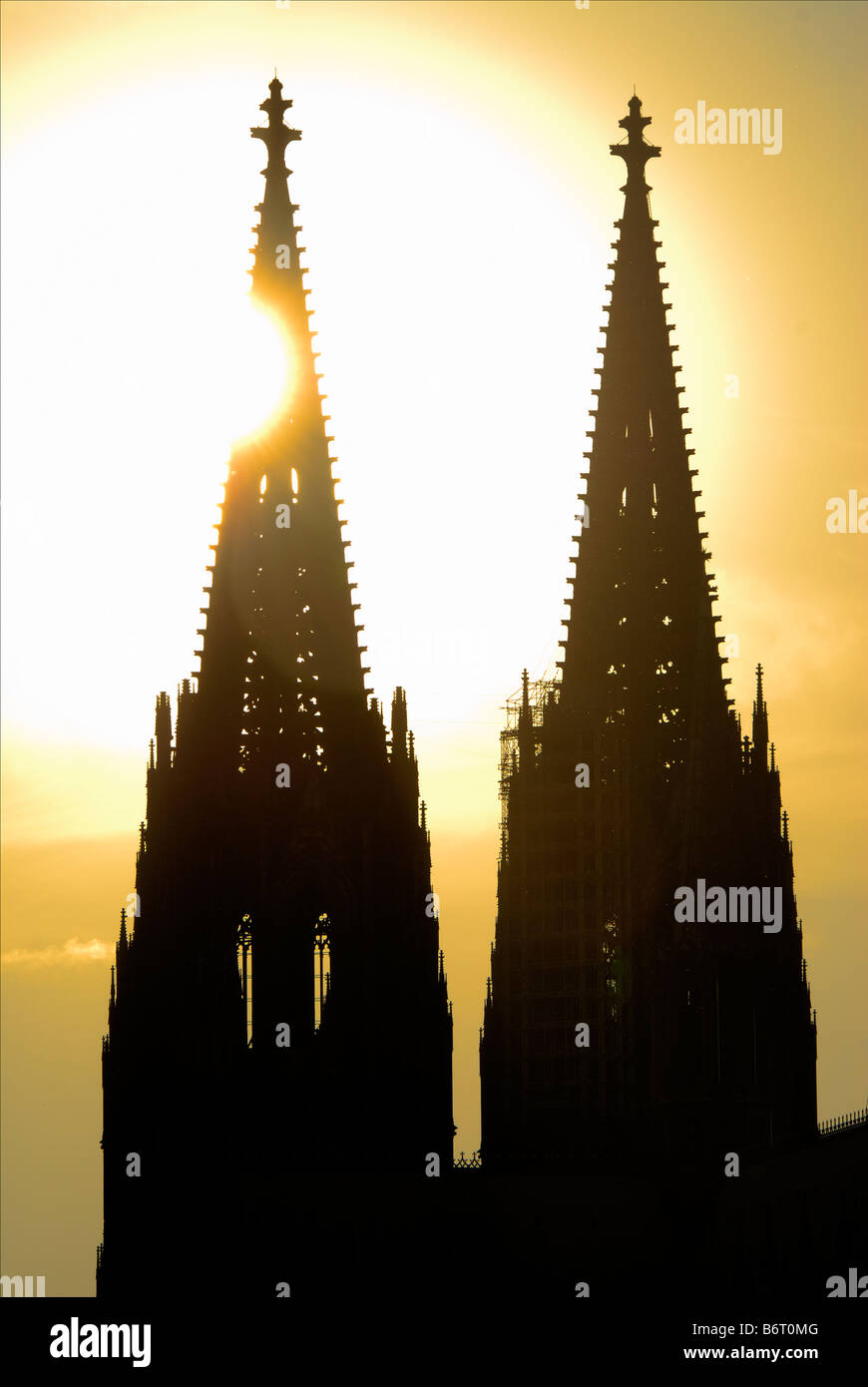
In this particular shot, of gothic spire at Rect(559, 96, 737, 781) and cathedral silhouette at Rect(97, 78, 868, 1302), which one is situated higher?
gothic spire at Rect(559, 96, 737, 781)

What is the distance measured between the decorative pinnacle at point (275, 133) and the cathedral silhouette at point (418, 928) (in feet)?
0.25

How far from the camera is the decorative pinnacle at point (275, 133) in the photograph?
348ft

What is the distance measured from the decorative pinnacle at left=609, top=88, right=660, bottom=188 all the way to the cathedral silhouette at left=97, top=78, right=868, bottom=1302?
1.63m

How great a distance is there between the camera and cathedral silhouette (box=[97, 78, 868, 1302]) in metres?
101

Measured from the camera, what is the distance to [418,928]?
101 metres

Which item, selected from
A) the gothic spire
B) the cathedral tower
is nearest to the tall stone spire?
the gothic spire

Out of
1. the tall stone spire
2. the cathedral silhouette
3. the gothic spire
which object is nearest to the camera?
the cathedral silhouette

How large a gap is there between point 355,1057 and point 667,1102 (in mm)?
8012

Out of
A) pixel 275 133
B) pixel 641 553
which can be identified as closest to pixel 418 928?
pixel 641 553

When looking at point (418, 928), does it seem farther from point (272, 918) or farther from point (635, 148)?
point (635, 148)

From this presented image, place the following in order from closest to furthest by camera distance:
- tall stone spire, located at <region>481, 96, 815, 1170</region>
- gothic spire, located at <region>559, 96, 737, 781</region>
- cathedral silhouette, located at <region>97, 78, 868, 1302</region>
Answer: cathedral silhouette, located at <region>97, 78, 868, 1302</region>, tall stone spire, located at <region>481, 96, 815, 1170</region>, gothic spire, located at <region>559, 96, 737, 781</region>

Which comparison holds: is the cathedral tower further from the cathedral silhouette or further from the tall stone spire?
the tall stone spire
